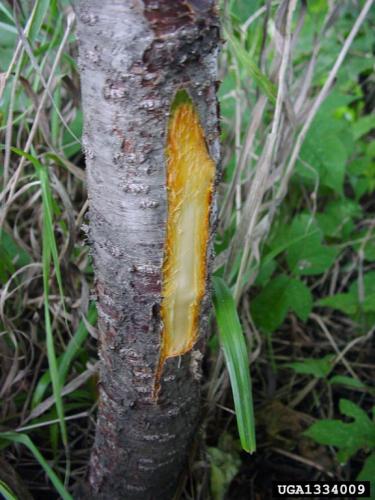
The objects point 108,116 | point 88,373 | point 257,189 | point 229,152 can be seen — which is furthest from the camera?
point 229,152

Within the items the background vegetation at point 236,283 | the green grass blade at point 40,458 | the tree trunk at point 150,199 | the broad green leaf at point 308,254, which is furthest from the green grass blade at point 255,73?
the green grass blade at point 40,458

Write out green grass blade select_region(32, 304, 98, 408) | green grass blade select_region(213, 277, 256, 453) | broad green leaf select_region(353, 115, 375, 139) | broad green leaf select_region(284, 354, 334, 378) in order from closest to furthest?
green grass blade select_region(213, 277, 256, 453), green grass blade select_region(32, 304, 98, 408), broad green leaf select_region(284, 354, 334, 378), broad green leaf select_region(353, 115, 375, 139)

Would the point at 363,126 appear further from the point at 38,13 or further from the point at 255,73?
the point at 38,13

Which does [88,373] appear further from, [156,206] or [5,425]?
[156,206]

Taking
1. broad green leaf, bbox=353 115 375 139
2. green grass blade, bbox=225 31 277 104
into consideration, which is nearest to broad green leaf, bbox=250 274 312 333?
green grass blade, bbox=225 31 277 104

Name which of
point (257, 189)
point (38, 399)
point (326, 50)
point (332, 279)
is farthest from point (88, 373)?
point (326, 50)

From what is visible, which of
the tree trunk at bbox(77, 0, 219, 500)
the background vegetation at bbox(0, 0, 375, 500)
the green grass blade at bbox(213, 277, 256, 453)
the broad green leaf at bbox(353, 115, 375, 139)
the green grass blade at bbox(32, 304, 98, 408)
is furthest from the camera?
the broad green leaf at bbox(353, 115, 375, 139)

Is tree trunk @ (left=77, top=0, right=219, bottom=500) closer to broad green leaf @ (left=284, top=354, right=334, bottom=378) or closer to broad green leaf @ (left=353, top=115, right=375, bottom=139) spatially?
broad green leaf @ (left=284, top=354, right=334, bottom=378)

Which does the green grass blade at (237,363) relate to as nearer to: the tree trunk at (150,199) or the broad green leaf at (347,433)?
the tree trunk at (150,199)
